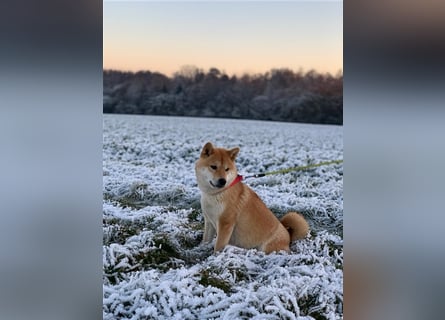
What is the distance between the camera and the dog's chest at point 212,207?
115 inches

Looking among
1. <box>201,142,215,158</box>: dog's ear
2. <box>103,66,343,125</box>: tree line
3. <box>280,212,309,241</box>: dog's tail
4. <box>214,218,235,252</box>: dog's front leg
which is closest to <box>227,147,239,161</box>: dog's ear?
<box>201,142,215,158</box>: dog's ear

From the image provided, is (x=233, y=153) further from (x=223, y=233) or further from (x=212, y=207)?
(x=223, y=233)

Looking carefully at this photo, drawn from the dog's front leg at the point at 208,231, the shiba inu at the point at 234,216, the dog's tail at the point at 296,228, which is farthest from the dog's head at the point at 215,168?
the dog's tail at the point at 296,228

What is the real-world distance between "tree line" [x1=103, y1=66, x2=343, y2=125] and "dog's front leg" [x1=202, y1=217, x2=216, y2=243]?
659mm

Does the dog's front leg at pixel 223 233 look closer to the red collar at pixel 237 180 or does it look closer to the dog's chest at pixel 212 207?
the dog's chest at pixel 212 207

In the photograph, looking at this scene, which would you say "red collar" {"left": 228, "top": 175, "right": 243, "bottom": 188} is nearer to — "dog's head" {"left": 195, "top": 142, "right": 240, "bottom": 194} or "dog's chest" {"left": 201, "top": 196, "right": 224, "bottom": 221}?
"dog's head" {"left": 195, "top": 142, "right": 240, "bottom": 194}

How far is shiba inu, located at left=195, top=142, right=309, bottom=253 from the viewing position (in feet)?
9.59

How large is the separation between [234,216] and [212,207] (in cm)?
14

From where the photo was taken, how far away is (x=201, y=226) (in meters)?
2.97

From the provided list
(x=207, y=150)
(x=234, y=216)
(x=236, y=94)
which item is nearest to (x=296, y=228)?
(x=234, y=216)
